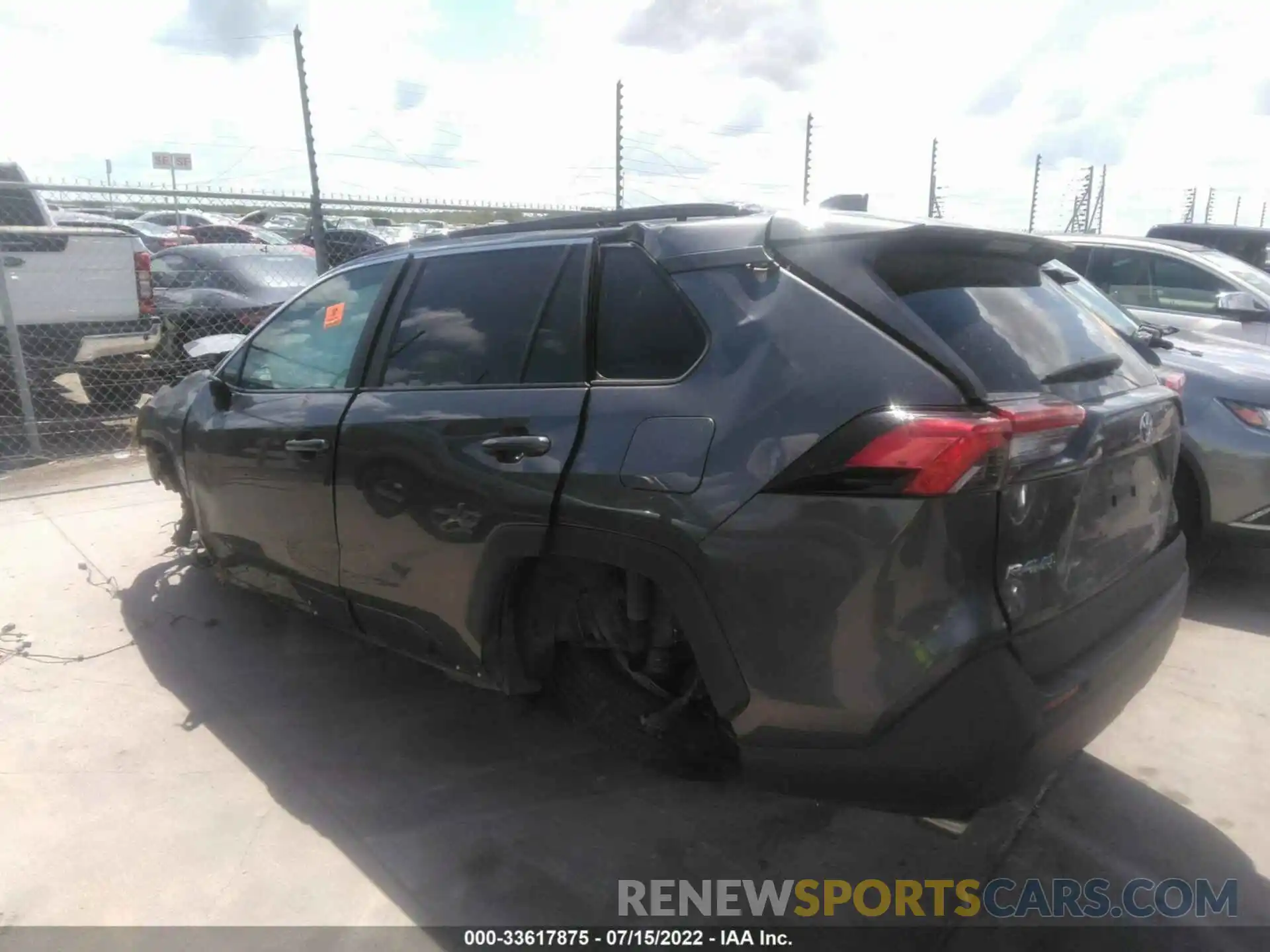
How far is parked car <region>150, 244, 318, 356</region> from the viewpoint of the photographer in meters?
9.30

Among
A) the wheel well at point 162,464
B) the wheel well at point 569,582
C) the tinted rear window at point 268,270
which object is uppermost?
the tinted rear window at point 268,270

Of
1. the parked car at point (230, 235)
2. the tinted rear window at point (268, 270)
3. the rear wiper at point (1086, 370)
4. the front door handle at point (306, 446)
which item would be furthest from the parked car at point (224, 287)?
the rear wiper at point (1086, 370)

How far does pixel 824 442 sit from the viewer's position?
205cm

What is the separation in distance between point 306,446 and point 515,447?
1121 mm

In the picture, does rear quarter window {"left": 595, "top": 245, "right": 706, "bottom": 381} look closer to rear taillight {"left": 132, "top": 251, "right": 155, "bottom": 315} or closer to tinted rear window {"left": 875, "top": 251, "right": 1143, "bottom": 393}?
tinted rear window {"left": 875, "top": 251, "right": 1143, "bottom": 393}

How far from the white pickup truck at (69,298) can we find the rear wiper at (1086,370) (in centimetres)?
755

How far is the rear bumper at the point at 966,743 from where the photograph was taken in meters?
2.02

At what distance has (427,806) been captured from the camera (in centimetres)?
297

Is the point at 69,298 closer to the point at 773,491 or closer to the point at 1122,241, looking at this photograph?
the point at 773,491

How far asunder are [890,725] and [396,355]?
2.09 m

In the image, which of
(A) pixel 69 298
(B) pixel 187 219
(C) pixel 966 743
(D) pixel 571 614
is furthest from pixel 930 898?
(B) pixel 187 219

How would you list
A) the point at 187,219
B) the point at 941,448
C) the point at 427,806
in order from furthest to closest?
the point at 187,219 < the point at 427,806 < the point at 941,448

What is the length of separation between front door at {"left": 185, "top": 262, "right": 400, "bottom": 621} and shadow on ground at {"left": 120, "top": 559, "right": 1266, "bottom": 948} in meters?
0.49

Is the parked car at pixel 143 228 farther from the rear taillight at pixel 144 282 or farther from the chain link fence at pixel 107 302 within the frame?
the rear taillight at pixel 144 282
